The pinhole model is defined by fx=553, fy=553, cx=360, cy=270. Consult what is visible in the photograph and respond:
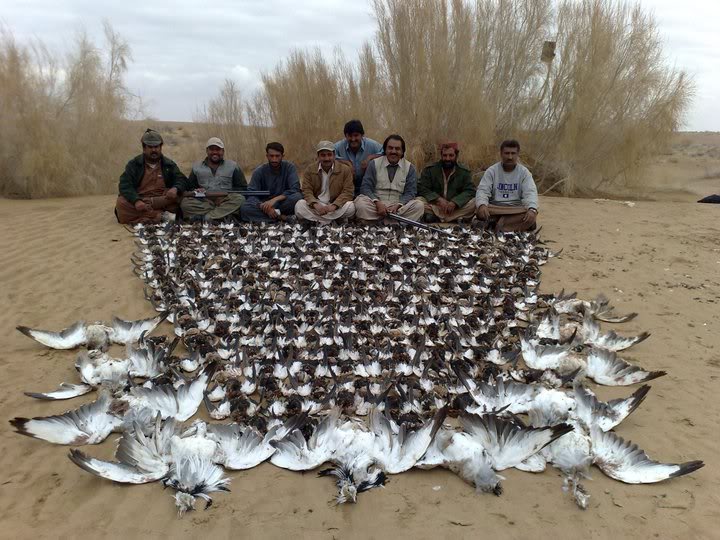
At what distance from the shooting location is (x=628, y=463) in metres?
2.25

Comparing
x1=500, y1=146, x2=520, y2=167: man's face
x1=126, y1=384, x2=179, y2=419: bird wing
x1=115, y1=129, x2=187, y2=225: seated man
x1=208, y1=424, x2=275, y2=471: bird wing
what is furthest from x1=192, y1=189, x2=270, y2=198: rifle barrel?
x1=208, y1=424, x2=275, y2=471: bird wing

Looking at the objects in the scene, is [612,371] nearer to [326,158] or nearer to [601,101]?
[326,158]

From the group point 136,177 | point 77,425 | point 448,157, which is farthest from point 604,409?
point 136,177

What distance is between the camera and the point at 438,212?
20.8 ft

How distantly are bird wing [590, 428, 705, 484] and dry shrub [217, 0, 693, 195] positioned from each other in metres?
6.60

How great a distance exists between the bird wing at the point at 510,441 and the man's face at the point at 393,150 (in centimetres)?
429

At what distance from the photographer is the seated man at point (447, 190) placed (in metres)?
6.27

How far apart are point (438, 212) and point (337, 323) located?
10.7 ft

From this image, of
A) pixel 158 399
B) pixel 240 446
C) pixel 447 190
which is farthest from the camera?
pixel 447 190

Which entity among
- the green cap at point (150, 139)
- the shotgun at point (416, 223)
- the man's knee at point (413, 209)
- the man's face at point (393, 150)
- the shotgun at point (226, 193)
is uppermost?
the green cap at point (150, 139)

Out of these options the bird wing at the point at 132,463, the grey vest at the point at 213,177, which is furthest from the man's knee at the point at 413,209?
the bird wing at the point at 132,463

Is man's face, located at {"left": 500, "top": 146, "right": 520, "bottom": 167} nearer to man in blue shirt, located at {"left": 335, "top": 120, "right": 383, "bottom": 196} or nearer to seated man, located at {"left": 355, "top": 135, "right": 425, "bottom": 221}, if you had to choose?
seated man, located at {"left": 355, "top": 135, "right": 425, "bottom": 221}

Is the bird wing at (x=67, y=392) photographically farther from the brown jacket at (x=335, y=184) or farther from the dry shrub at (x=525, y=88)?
the dry shrub at (x=525, y=88)

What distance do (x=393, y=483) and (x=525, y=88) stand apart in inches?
328
